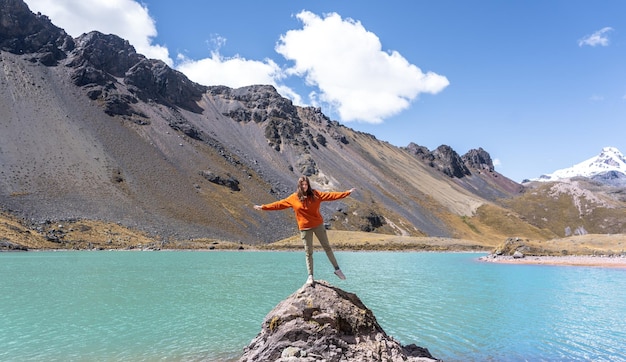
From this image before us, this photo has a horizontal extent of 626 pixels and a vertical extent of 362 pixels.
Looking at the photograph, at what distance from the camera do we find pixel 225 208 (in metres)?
122

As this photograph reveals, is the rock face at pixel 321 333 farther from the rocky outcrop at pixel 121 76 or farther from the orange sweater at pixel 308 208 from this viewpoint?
the rocky outcrop at pixel 121 76

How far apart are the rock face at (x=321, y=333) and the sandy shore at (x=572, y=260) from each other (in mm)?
64311

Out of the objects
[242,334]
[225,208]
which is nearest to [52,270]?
[242,334]

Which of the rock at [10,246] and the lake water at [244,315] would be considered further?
the rock at [10,246]

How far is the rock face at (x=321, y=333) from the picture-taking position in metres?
12.2

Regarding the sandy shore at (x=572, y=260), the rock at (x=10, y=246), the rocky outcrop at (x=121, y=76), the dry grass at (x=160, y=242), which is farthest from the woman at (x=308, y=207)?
the rocky outcrop at (x=121, y=76)

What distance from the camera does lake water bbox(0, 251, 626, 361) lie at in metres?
17.4

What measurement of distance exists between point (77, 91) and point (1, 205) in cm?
6830

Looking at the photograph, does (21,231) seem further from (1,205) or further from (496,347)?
(496,347)

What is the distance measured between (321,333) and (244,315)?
1251 cm

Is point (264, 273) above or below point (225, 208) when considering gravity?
below

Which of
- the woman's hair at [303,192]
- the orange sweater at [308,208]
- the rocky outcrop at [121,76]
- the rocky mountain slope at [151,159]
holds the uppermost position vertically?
the rocky outcrop at [121,76]

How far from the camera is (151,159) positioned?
12862cm

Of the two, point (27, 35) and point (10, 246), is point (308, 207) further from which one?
point (27, 35)
